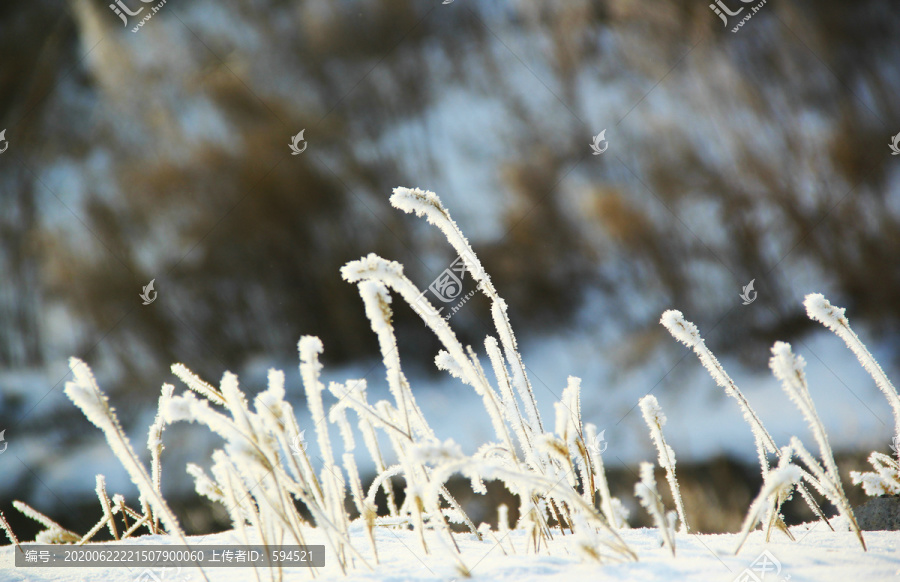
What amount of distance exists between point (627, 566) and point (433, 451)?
0.60 ft

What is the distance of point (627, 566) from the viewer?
0.38 meters

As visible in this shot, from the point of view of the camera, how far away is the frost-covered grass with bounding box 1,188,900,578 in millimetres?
393

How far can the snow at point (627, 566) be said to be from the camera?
0.36 metres

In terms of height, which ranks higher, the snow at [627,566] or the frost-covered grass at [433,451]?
the frost-covered grass at [433,451]

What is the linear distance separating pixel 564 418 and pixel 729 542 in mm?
222

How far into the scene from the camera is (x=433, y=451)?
1.08 ft

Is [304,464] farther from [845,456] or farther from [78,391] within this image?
[845,456]

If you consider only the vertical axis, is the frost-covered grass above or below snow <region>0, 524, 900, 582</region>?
above

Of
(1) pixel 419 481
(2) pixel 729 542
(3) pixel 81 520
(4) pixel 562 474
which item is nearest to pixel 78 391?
(1) pixel 419 481

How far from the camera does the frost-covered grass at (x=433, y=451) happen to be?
1.29ft

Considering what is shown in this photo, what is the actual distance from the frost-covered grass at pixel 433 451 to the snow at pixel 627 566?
1 centimetres

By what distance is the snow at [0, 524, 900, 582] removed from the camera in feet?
1.17

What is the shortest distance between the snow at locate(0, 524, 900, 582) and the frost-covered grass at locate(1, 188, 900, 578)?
13mm

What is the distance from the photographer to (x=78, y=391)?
0.40 metres
